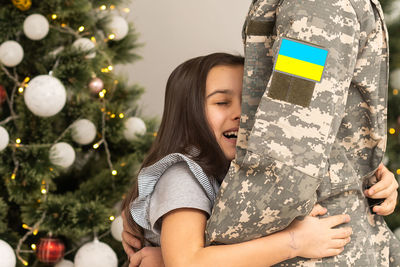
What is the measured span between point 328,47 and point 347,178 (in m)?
0.25

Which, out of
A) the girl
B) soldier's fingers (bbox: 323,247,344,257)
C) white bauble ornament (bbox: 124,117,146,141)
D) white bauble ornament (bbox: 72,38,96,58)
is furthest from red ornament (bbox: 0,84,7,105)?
soldier's fingers (bbox: 323,247,344,257)

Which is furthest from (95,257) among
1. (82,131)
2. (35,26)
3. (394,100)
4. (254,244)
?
(394,100)

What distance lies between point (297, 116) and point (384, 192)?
0.34m

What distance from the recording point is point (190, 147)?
1156mm

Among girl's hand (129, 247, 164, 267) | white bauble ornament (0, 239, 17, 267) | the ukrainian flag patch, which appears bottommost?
white bauble ornament (0, 239, 17, 267)

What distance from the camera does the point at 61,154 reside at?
A: 1.87 meters

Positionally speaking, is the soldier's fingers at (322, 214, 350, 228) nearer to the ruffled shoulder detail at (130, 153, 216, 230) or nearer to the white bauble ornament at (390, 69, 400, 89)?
the ruffled shoulder detail at (130, 153, 216, 230)

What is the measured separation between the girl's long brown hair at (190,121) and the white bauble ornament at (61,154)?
0.68 meters

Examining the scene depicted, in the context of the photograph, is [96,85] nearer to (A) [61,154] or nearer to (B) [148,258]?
(A) [61,154]

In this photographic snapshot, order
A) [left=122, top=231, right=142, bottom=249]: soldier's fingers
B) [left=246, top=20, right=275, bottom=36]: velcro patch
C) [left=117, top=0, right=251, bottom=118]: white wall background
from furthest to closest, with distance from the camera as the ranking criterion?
[left=117, top=0, right=251, bottom=118]: white wall background < [left=122, top=231, right=142, bottom=249]: soldier's fingers < [left=246, top=20, right=275, bottom=36]: velcro patch

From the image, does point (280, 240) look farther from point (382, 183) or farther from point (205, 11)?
point (205, 11)

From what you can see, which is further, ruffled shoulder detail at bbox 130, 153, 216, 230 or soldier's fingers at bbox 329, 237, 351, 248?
ruffled shoulder detail at bbox 130, 153, 216, 230

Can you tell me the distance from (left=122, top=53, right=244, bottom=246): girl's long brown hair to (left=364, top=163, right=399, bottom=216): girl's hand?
1.05ft

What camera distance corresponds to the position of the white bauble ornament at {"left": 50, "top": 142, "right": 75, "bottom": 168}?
1.85 meters
